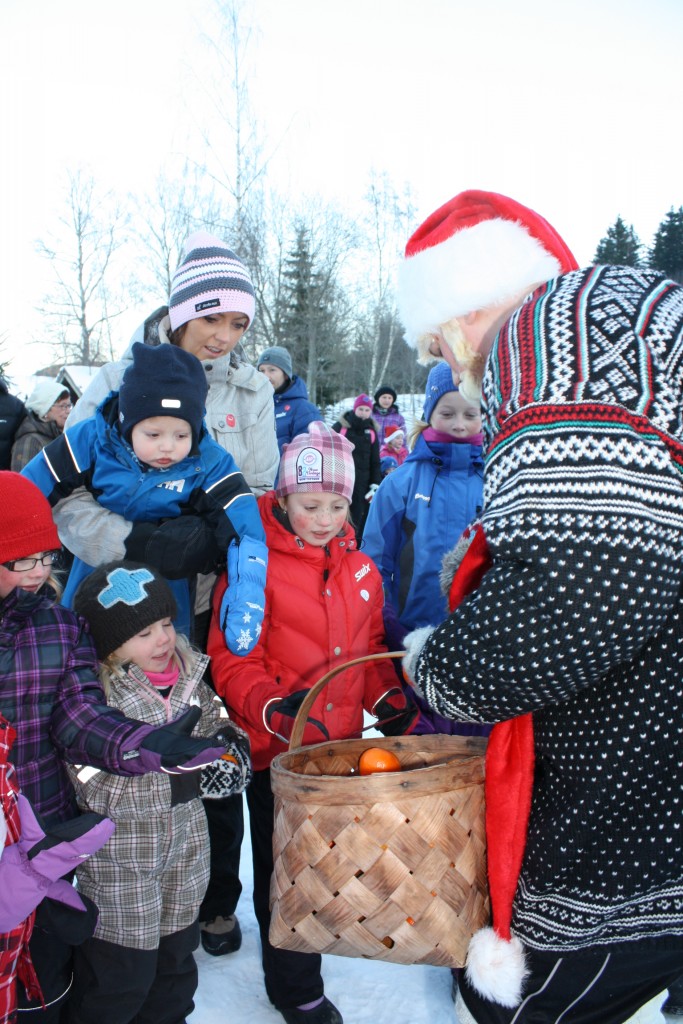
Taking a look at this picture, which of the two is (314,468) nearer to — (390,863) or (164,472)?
(164,472)

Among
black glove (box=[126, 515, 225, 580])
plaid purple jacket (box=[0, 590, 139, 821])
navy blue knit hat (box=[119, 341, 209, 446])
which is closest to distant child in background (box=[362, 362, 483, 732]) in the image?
black glove (box=[126, 515, 225, 580])

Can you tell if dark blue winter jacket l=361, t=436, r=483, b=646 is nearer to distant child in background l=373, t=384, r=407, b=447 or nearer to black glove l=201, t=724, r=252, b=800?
black glove l=201, t=724, r=252, b=800

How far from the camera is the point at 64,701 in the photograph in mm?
1783

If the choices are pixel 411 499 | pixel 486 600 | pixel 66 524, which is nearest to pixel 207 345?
pixel 66 524

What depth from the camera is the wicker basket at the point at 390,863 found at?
4.19 feet

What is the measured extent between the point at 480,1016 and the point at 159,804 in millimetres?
959

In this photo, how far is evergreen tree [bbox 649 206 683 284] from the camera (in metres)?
39.7

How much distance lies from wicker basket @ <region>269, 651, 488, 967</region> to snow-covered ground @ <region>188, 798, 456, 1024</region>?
1.13 meters

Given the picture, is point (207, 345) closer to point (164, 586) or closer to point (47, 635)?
point (164, 586)

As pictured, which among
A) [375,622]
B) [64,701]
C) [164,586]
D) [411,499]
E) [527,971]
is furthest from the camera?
[411,499]

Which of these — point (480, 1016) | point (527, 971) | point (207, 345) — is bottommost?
point (480, 1016)

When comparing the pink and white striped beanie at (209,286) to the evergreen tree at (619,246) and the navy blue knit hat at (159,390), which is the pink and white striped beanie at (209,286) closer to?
the navy blue knit hat at (159,390)

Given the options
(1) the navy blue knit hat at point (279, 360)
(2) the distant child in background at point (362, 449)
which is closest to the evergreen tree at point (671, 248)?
(2) the distant child in background at point (362, 449)

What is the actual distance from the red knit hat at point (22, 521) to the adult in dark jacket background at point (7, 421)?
4.24m
